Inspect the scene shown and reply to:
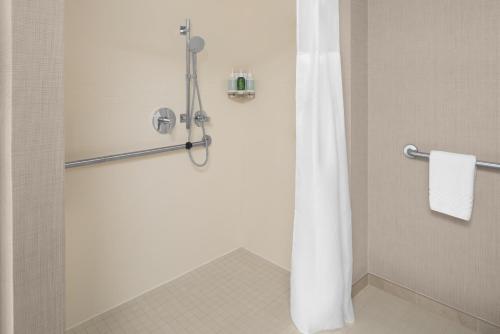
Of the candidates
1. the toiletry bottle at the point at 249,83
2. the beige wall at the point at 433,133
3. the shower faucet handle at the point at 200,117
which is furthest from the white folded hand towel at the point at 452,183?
the shower faucet handle at the point at 200,117

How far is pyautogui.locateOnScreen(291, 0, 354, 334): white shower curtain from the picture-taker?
1441mm

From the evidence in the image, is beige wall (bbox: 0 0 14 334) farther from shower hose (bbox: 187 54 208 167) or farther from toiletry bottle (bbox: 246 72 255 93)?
toiletry bottle (bbox: 246 72 255 93)

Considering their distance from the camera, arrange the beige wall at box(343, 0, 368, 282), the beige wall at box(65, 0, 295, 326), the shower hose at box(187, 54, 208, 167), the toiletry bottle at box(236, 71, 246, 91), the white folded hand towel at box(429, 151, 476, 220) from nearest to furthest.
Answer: the white folded hand towel at box(429, 151, 476, 220)
the beige wall at box(65, 0, 295, 326)
the beige wall at box(343, 0, 368, 282)
the shower hose at box(187, 54, 208, 167)
the toiletry bottle at box(236, 71, 246, 91)

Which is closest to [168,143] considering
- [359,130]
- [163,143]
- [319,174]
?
[163,143]

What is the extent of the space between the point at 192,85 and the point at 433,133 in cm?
143

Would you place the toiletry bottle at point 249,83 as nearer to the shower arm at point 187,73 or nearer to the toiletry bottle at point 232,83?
the toiletry bottle at point 232,83

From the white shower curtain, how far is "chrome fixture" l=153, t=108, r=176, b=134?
0.82 meters

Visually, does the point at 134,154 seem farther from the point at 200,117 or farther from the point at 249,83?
the point at 249,83

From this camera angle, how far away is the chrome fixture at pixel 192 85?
1.84 meters

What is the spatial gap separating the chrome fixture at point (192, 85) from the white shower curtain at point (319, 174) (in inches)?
27.3

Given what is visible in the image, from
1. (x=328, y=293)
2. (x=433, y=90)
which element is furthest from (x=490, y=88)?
(x=328, y=293)

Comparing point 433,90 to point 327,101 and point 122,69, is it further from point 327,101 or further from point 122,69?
point 122,69

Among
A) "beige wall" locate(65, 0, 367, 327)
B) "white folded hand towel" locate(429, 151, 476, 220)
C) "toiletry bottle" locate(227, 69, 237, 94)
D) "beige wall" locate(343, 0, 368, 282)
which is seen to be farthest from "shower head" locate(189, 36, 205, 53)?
"white folded hand towel" locate(429, 151, 476, 220)

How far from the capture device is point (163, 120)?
6.03 feet
